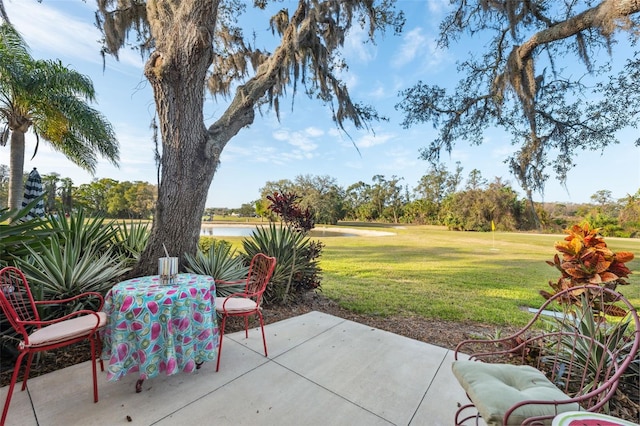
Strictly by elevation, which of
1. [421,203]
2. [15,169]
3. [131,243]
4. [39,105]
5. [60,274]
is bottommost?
[60,274]

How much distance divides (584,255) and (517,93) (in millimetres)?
2539

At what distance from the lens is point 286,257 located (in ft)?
13.0

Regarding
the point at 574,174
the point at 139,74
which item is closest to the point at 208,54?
the point at 139,74

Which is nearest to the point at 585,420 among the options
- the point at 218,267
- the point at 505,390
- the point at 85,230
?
the point at 505,390

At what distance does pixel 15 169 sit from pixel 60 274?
9.38 metres

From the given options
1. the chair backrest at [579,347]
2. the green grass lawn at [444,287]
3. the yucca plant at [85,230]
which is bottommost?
the green grass lawn at [444,287]

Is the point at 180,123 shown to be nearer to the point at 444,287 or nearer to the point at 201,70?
the point at 201,70

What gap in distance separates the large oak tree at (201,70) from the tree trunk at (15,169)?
7.09m

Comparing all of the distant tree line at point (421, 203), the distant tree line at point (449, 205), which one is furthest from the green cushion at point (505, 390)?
the distant tree line at point (421, 203)

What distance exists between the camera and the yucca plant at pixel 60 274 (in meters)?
2.26

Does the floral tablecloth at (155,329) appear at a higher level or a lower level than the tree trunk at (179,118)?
lower

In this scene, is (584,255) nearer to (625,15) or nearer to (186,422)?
(625,15)

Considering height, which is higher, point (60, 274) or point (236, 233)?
point (60, 274)

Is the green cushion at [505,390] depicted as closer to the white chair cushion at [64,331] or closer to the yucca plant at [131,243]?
the white chair cushion at [64,331]
